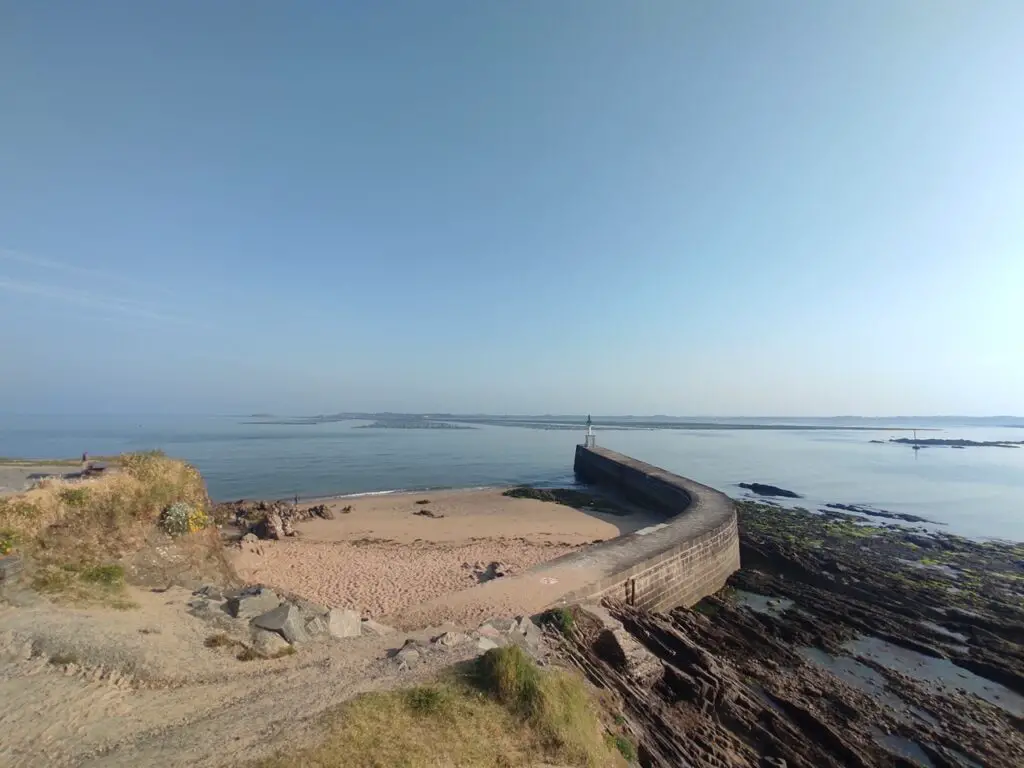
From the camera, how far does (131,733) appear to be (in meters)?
4.84

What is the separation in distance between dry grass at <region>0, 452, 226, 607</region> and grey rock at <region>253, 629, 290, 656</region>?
2.74 metres

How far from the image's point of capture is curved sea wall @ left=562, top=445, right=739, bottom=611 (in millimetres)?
10891

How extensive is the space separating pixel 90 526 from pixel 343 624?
6.08 meters

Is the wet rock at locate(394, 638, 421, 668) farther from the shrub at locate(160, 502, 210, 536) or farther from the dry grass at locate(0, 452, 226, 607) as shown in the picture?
the shrub at locate(160, 502, 210, 536)

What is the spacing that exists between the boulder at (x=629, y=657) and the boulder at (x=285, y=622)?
4.93 m

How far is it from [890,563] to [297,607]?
1958cm

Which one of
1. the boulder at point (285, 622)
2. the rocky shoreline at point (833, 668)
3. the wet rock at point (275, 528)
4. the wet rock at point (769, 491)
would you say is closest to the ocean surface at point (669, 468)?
the wet rock at point (769, 491)

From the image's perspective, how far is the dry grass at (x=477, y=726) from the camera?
442cm

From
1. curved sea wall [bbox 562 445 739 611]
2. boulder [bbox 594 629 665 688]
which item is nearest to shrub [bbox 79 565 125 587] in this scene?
curved sea wall [bbox 562 445 739 611]

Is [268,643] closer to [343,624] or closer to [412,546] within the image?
[343,624]

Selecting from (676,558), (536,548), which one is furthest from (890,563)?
(536,548)

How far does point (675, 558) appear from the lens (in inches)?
500

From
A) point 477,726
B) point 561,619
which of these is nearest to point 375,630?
point 561,619

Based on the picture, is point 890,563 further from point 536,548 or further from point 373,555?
point 373,555
